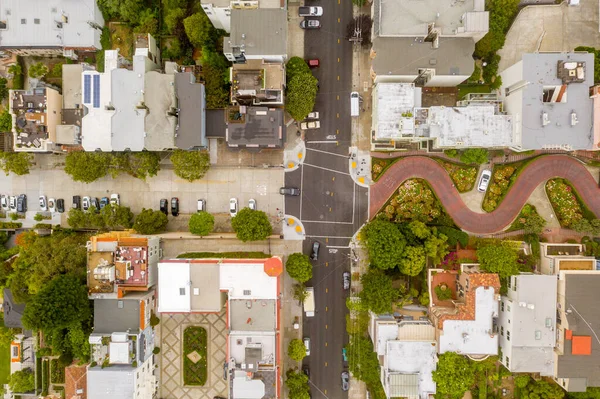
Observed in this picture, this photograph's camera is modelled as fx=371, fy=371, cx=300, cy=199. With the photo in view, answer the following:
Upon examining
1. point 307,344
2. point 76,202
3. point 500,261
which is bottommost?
point 307,344

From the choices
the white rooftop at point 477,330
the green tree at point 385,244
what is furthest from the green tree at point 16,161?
the white rooftop at point 477,330

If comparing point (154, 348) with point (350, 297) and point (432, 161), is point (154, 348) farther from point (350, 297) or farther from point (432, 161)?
point (432, 161)

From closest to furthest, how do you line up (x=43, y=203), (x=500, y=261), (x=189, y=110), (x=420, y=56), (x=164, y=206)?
1. (x=500, y=261)
2. (x=420, y=56)
3. (x=189, y=110)
4. (x=164, y=206)
5. (x=43, y=203)

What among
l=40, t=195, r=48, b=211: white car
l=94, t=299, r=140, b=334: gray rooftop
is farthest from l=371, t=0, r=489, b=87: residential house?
l=40, t=195, r=48, b=211: white car

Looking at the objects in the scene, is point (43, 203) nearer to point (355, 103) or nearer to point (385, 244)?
point (355, 103)

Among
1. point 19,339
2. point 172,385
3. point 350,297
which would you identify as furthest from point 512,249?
point 19,339

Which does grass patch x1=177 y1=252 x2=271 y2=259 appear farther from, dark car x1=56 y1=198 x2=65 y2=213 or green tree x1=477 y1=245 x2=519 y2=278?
green tree x1=477 y1=245 x2=519 y2=278

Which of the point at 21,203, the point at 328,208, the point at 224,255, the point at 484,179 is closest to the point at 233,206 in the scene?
the point at 224,255
